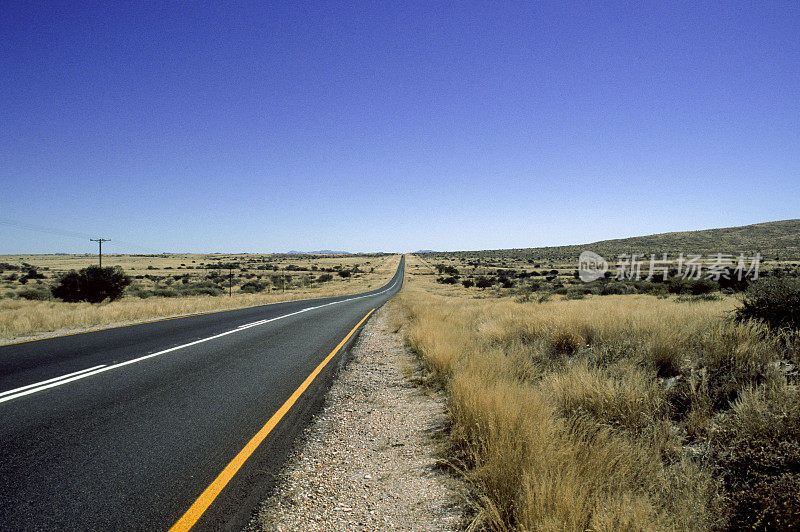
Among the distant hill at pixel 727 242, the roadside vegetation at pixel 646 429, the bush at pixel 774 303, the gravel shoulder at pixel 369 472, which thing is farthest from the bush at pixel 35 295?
the distant hill at pixel 727 242

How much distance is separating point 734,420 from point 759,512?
1.34 metres

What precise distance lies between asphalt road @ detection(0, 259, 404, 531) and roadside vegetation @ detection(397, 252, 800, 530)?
2089mm

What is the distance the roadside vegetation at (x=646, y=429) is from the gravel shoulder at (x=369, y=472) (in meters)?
0.32

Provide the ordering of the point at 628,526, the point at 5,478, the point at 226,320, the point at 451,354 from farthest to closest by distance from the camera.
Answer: the point at 226,320
the point at 451,354
the point at 5,478
the point at 628,526

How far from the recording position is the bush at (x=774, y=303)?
18.6 ft

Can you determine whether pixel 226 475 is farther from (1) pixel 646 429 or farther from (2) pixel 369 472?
(1) pixel 646 429

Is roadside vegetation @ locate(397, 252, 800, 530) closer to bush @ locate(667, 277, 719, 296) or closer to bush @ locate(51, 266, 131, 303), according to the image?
bush @ locate(667, 277, 719, 296)

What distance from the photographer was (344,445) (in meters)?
4.11

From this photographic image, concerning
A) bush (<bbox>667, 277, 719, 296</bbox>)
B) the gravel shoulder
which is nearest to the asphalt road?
the gravel shoulder

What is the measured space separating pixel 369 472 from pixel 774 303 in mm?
7001

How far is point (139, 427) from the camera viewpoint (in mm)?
4309

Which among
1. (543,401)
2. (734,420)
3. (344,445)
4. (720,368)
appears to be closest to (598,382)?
(543,401)

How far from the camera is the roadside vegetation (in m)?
2.43

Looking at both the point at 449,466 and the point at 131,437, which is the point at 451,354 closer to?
the point at 449,466
